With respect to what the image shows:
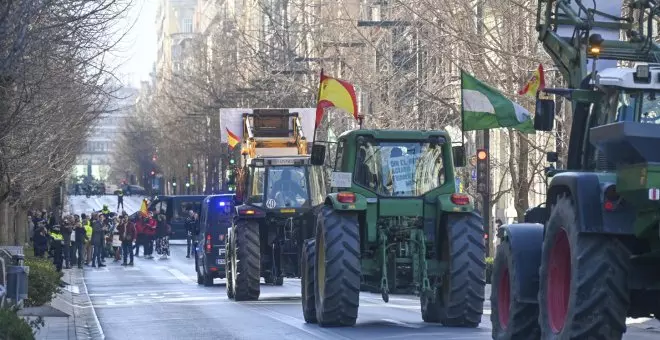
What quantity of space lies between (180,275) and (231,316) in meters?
23.8

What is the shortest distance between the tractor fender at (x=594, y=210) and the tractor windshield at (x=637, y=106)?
0.63 m

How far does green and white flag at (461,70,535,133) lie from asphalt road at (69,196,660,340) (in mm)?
2849

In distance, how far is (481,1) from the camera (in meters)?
33.7

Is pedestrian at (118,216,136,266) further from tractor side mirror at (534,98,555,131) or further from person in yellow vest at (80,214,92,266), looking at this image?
tractor side mirror at (534,98,555,131)

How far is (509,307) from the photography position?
15242mm

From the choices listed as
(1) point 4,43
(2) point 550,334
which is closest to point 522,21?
(1) point 4,43

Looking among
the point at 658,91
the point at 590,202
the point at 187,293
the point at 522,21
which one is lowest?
the point at 187,293

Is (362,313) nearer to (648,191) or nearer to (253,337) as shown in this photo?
(253,337)

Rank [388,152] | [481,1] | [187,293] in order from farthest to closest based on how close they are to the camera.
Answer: [187,293], [481,1], [388,152]

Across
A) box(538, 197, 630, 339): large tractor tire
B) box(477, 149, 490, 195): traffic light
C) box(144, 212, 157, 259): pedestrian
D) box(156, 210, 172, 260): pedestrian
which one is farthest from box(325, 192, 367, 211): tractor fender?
box(156, 210, 172, 260): pedestrian

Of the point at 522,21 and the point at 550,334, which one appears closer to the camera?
the point at 550,334

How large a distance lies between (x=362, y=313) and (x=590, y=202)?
1356 cm

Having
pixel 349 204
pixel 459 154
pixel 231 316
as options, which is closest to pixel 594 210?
pixel 349 204

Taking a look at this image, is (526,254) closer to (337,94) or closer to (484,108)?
(484,108)
